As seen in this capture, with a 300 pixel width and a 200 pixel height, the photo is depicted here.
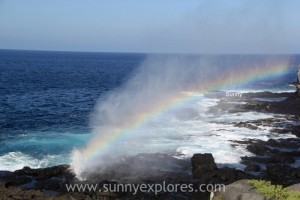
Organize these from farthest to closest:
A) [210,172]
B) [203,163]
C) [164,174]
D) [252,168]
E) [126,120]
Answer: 1. [126,120]
2. [252,168]
3. [203,163]
4. [164,174]
5. [210,172]

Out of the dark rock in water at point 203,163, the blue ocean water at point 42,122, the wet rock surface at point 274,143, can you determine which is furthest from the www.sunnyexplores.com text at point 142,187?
the blue ocean water at point 42,122

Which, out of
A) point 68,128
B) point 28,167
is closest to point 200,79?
point 68,128

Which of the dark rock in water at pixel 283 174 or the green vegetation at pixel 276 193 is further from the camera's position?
the dark rock in water at pixel 283 174

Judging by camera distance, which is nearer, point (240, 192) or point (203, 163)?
point (240, 192)

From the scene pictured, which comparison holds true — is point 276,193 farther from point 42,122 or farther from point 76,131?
point 42,122

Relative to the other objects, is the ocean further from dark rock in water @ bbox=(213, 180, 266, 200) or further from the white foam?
dark rock in water @ bbox=(213, 180, 266, 200)

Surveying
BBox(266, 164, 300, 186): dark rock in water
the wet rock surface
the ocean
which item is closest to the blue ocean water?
the ocean

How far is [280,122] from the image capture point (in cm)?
6438

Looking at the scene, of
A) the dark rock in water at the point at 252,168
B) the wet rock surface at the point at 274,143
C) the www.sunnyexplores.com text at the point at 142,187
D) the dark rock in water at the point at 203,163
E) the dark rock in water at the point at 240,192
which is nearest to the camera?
the dark rock in water at the point at 240,192

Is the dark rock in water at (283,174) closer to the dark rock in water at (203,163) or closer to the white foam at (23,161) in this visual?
the dark rock in water at (203,163)

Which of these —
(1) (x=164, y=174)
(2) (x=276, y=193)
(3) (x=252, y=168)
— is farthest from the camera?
(3) (x=252, y=168)

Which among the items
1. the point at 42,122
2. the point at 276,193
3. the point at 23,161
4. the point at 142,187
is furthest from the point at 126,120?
the point at 276,193

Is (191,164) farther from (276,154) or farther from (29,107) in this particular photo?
(29,107)

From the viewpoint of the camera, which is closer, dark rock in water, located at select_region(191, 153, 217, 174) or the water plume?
dark rock in water, located at select_region(191, 153, 217, 174)
